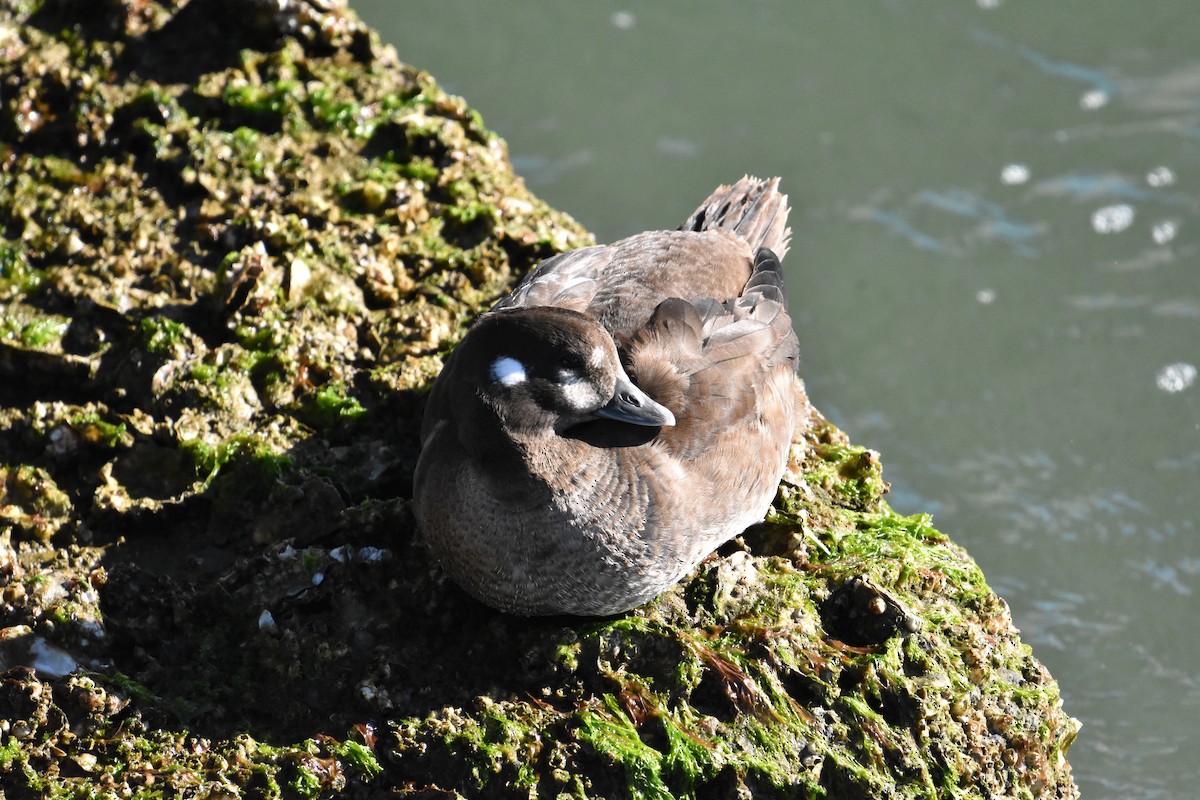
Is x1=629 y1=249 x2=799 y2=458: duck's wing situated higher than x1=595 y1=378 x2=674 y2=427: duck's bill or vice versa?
x1=629 y1=249 x2=799 y2=458: duck's wing

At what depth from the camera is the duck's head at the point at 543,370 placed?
4367 mm

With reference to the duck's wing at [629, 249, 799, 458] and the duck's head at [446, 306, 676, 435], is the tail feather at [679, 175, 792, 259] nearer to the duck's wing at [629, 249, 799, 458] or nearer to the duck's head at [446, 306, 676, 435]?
the duck's wing at [629, 249, 799, 458]

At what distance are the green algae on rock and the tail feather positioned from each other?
84cm

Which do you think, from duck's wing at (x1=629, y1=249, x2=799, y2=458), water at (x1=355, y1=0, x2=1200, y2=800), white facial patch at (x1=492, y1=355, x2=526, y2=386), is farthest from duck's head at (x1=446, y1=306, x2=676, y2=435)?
water at (x1=355, y1=0, x2=1200, y2=800)

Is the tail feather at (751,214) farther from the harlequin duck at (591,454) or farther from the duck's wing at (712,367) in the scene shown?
A: the harlequin duck at (591,454)

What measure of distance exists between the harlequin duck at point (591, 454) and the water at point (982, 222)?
10.3 ft

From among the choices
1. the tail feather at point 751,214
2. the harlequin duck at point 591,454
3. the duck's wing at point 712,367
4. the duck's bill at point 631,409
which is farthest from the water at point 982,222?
the duck's bill at point 631,409

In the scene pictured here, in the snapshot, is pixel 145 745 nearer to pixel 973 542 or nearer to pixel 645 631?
pixel 645 631

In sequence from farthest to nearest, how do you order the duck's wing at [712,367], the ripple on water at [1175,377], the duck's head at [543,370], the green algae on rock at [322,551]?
the ripple on water at [1175,377], the duck's wing at [712,367], the duck's head at [543,370], the green algae on rock at [322,551]

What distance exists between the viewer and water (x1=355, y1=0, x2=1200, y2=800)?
7.39 meters

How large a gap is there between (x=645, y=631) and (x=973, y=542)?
3.83 m

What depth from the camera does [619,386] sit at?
453cm

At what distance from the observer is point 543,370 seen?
4.39m

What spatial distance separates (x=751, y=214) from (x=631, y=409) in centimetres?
227
